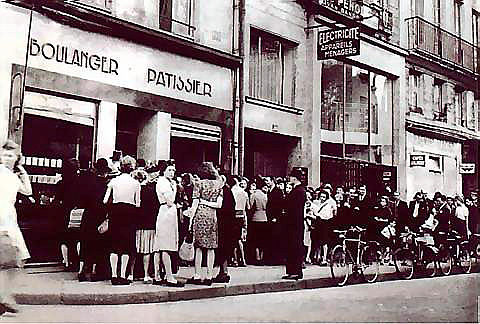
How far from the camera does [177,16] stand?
7320 mm

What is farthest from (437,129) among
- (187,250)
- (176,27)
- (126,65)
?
(126,65)

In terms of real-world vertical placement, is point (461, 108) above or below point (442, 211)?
above

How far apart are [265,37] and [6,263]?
438cm

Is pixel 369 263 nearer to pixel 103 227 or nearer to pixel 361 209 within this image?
pixel 361 209

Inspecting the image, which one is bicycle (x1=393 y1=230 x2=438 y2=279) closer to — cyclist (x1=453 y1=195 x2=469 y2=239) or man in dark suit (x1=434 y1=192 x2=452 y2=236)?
man in dark suit (x1=434 y1=192 x2=452 y2=236)

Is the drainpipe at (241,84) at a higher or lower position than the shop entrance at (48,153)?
higher

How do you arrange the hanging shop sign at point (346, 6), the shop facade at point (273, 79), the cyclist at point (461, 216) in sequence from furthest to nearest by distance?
1. the shop facade at point (273, 79)
2. the hanging shop sign at point (346, 6)
3. the cyclist at point (461, 216)

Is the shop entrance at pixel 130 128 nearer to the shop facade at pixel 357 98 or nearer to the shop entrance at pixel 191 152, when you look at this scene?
the shop entrance at pixel 191 152

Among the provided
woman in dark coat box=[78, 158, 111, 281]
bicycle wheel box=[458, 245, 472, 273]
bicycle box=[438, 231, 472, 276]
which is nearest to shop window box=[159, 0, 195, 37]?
woman in dark coat box=[78, 158, 111, 281]

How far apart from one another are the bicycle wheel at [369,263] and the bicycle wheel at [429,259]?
508 mm

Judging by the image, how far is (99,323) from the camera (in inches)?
171

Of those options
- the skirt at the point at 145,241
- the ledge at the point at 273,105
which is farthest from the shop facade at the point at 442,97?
the skirt at the point at 145,241

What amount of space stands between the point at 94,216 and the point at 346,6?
Answer: 144 inches

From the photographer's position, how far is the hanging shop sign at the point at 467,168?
18.2ft
